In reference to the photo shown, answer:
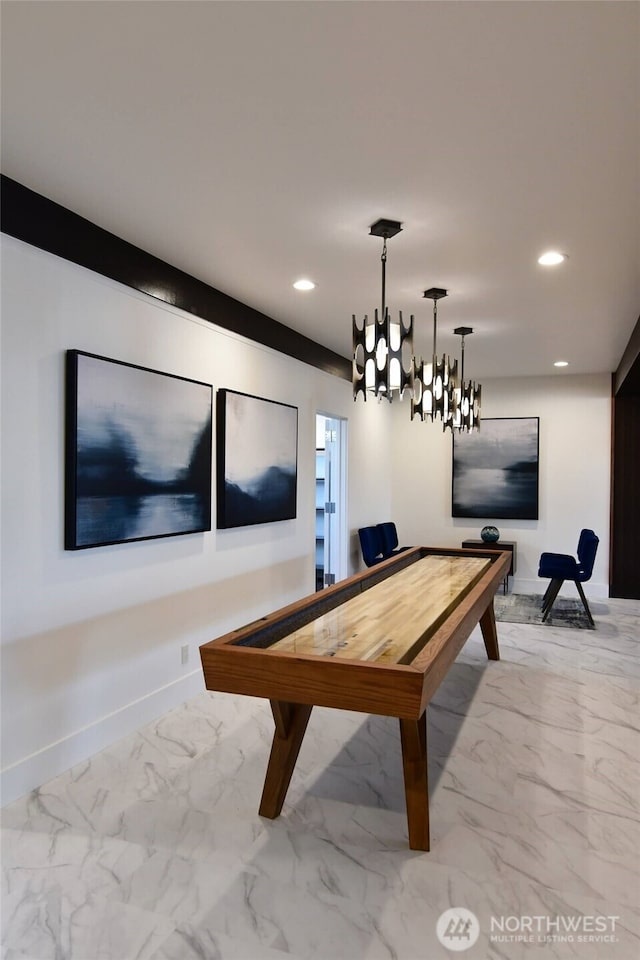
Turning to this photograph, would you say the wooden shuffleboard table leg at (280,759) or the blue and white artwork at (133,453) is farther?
the blue and white artwork at (133,453)

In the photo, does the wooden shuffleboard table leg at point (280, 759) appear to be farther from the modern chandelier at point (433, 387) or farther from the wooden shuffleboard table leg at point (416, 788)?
the modern chandelier at point (433, 387)

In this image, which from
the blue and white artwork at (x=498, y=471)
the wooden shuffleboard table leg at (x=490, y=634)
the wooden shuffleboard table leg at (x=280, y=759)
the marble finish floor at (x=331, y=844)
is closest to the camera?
the marble finish floor at (x=331, y=844)

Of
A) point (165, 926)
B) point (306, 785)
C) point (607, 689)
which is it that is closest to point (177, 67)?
point (165, 926)

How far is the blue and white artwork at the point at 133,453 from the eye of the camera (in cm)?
288

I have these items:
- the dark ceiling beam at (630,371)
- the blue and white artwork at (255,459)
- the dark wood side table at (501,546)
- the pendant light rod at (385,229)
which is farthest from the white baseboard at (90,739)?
the dark wood side table at (501,546)

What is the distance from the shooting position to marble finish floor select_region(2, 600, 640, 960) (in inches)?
75.5

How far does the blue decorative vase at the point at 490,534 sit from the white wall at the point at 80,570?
11.7ft

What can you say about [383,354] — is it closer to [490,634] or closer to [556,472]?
[490,634]

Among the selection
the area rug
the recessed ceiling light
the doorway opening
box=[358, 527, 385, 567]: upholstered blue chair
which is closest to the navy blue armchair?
box=[358, 527, 385, 567]: upholstered blue chair

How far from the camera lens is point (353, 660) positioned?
2.07m

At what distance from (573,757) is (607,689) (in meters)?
1.11

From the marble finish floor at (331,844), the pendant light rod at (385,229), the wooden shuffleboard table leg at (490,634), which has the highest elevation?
the pendant light rod at (385,229)

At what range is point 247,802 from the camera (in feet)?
8.77

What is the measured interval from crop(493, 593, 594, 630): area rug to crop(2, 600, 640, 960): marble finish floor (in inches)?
84.6
